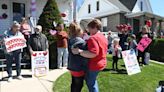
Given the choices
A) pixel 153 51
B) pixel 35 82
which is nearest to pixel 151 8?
pixel 153 51

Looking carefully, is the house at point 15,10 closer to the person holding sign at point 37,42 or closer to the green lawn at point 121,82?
the green lawn at point 121,82

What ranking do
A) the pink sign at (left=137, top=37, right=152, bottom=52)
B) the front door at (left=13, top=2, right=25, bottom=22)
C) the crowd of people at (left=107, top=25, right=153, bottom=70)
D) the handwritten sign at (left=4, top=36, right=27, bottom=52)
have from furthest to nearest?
1. the front door at (left=13, top=2, right=25, bottom=22)
2. the pink sign at (left=137, top=37, right=152, bottom=52)
3. the crowd of people at (left=107, top=25, right=153, bottom=70)
4. the handwritten sign at (left=4, top=36, right=27, bottom=52)

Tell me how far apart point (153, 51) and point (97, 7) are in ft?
87.1

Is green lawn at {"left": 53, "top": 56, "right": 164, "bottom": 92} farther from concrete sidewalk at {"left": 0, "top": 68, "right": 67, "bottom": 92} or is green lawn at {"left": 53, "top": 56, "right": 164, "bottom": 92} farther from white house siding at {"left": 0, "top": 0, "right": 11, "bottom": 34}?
white house siding at {"left": 0, "top": 0, "right": 11, "bottom": 34}

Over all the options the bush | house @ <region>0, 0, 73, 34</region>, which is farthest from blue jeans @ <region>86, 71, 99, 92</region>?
the bush

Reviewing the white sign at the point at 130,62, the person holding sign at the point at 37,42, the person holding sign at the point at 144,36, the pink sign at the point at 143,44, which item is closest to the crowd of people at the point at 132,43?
the person holding sign at the point at 144,36

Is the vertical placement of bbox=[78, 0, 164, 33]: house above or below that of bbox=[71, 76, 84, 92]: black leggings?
above

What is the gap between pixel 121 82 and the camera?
36.5 feet

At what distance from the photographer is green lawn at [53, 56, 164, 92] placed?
405 inches

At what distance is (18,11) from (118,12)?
2356 cm

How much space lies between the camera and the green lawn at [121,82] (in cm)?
1030

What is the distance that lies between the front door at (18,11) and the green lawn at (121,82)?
8.25 m

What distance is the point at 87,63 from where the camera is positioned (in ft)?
23.9

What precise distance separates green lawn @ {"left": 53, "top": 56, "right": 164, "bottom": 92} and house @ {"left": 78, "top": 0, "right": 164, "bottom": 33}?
2738cm
